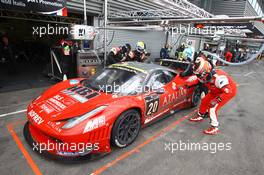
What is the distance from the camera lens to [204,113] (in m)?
4.23

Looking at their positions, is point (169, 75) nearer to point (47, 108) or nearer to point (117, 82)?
point (117, 82)

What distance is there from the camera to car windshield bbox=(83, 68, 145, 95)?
320 centimetres

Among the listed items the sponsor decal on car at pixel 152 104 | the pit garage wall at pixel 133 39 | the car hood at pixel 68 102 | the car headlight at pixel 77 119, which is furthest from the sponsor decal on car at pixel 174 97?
the pit garage wall at pixel 133 39

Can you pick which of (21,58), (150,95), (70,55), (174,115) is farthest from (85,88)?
(21,58)

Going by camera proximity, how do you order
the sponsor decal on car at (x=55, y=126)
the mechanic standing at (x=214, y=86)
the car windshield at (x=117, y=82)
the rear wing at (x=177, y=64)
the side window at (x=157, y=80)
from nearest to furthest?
the sponsor decal on car at (x=55, y=126), the car windshield at (x=117, y=82), the side window at (x=157, y=80), the mechanic standing at (x=214, y=86), the rear wing at (x=177, y=64)

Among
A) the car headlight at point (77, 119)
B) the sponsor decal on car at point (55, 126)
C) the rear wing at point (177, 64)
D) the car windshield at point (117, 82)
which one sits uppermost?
the rear wing at point (177, 64)

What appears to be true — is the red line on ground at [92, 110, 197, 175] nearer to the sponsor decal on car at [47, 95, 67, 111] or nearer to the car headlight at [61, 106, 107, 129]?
the car headlight at [61, 106, 107, 129]

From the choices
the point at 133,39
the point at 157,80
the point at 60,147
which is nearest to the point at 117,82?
the point at 157,80

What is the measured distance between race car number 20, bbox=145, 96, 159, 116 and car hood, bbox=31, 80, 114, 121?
2.34 feet

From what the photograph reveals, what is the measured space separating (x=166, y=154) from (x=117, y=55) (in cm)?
433

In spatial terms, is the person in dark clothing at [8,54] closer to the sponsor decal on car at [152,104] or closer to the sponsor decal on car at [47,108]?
the sponsor decal on car at [47,108]

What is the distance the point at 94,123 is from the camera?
2.46 metres

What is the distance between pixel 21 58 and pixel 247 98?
14092mm

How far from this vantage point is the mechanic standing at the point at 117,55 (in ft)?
20.9
